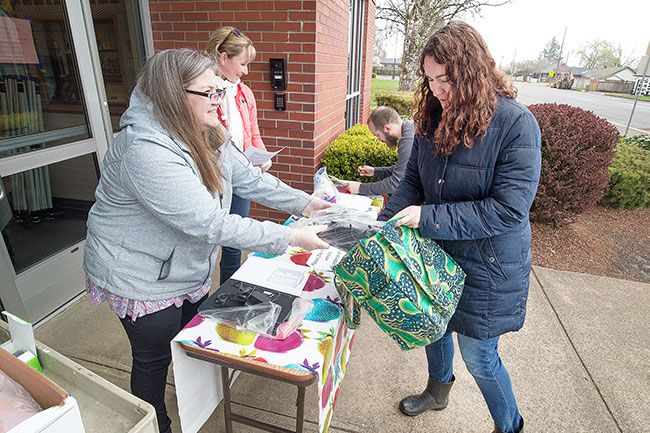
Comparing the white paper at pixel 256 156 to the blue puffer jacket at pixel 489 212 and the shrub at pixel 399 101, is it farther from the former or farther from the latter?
the shrub at pixel 399 101

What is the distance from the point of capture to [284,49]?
3.72 m

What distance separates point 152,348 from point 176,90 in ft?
3.56

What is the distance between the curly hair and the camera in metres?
1.48

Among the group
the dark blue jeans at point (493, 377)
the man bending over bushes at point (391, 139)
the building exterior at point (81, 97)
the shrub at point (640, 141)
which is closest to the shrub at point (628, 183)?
the shrub at point (640, 141)

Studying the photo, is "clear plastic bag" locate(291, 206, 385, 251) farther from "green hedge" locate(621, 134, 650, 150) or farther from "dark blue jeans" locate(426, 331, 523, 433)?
"green hedge" locate(621, 134, 650, 150)

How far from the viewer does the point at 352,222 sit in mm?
1732

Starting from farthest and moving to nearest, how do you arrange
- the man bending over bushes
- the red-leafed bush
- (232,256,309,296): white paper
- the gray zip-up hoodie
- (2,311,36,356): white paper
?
1. the red-leafed bush
2. the man bending over bushes
3. (232,256,309,296): white paper
4. the gray zip-up hoodie
5. (2,311,36,356): white paper

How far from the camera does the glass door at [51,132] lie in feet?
8.83

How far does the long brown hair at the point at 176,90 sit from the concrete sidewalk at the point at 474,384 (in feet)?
5.35

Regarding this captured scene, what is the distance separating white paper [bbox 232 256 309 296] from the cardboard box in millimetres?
1021

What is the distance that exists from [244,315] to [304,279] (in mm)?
432

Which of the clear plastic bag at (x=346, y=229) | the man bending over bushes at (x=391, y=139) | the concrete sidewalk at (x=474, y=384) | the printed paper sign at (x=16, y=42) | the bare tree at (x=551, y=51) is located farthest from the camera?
the bare tree at (x=551, y=51)


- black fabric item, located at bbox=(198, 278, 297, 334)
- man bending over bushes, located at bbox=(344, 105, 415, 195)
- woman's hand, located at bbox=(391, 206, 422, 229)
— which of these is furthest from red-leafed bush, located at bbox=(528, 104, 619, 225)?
black fabric item, located at bbox=(198, 278, 297, 334)

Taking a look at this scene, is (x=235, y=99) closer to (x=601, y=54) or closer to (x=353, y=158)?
(x=353, y=158)
